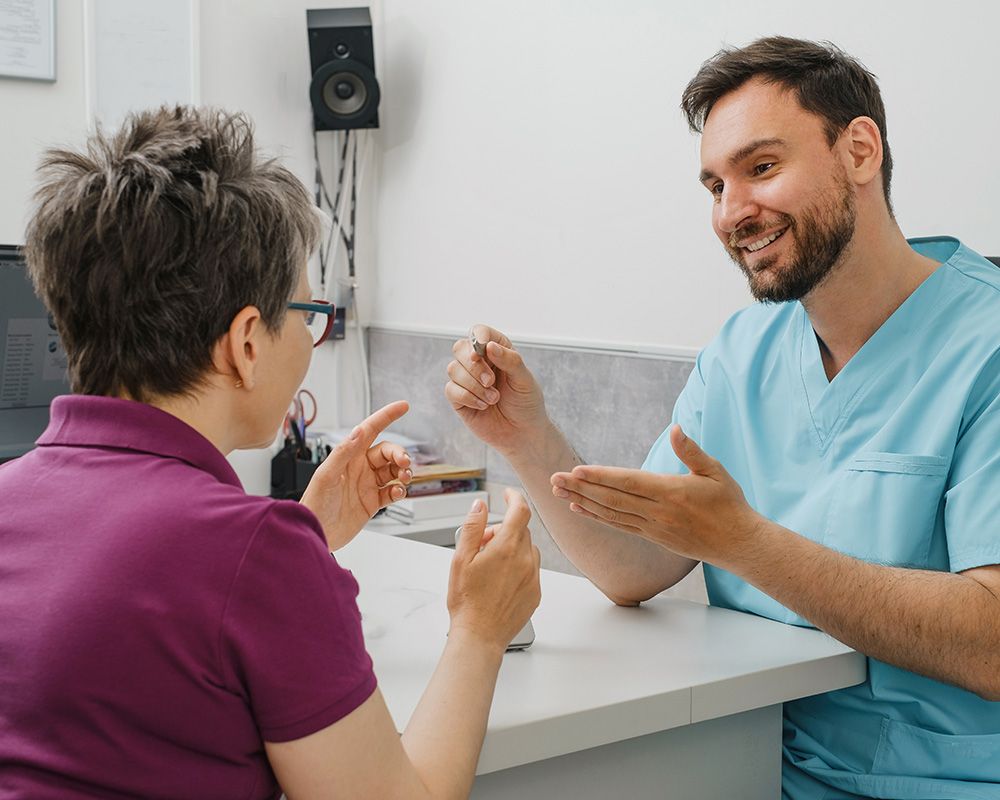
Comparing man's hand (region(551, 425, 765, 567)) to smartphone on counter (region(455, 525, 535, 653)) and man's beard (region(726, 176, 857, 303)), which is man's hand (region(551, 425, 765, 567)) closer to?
smartphone on counter (region(455, 525, 535, 653))

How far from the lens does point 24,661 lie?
85cm

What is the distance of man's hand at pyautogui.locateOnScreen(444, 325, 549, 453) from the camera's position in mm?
1666

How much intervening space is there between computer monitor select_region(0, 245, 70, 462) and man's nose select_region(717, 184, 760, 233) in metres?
1.20

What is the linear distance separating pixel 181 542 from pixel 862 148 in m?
1.18

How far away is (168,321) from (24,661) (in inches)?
11.4

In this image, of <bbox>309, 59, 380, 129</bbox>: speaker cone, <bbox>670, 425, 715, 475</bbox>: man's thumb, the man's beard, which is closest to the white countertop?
<bbox>670, 425, 715, 475</bbox>: man's thumb

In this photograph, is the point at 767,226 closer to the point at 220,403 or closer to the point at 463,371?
the point at 463,371

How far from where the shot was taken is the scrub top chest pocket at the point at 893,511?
4.66 feet

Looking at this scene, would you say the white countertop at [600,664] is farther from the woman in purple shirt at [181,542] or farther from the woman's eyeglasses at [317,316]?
the woman's eyeglasses at [317,316]

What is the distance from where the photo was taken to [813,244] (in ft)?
5.22

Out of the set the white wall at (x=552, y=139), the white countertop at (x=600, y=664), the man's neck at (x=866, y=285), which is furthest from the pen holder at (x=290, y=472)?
the man's neck at (x=866, y=285)

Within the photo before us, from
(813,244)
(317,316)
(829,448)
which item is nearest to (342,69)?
(813,244)

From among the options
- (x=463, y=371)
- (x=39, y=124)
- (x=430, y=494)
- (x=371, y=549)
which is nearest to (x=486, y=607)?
(x=463, y=371)

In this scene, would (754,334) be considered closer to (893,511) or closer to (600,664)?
(893,511)
